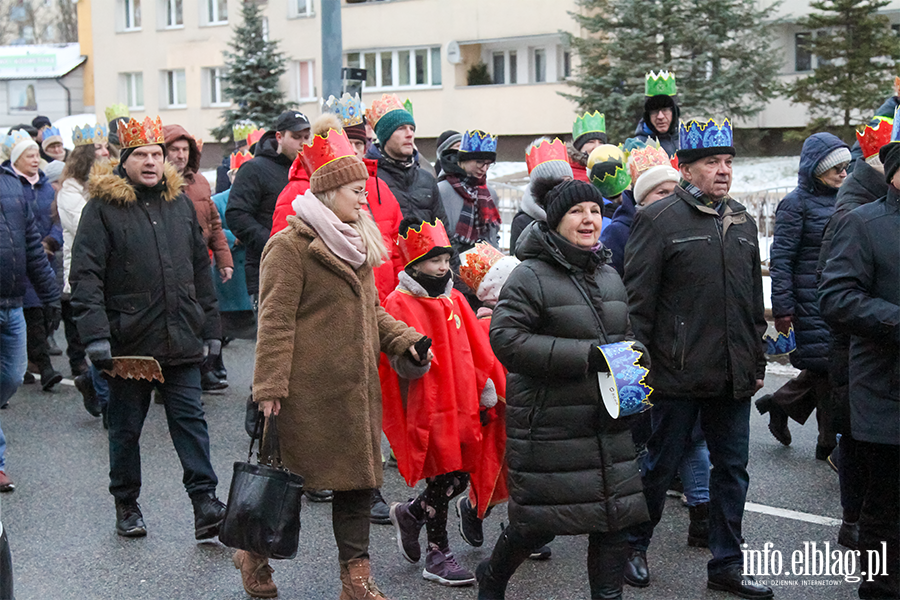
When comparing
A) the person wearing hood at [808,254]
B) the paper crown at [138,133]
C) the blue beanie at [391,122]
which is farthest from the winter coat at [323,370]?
the person wearing hood at [808,254]

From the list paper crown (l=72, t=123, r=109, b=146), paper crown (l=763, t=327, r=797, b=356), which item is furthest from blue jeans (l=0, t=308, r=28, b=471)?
paper crown (l=763, t=327, r=797, b=356)

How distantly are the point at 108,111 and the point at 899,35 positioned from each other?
21.4m

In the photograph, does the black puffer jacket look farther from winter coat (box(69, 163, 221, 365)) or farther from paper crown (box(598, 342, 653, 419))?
winter coat (box(69, 163, 221, 365))

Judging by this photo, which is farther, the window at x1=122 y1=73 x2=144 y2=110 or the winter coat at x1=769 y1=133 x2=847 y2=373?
the window at x1=122 y1=73 x2=144 y2=110

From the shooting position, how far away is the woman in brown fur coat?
15.9 ft

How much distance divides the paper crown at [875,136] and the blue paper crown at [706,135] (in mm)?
1010

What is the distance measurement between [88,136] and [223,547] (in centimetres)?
506

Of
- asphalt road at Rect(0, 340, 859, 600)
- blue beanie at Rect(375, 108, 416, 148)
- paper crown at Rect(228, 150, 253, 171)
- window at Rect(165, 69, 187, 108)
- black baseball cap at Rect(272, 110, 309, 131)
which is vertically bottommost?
asphalt road at Rect(0, 340, 859, 600)

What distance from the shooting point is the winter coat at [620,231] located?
6367 mm

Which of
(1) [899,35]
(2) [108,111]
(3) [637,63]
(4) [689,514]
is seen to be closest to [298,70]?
(3) [637,63]

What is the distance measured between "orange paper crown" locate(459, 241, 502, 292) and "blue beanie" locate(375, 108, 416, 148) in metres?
1.24

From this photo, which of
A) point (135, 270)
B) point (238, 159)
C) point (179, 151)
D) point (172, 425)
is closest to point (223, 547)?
point (172, 425)

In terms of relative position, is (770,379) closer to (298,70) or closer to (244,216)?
(244,216)

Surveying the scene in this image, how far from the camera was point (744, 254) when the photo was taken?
16.9ft
